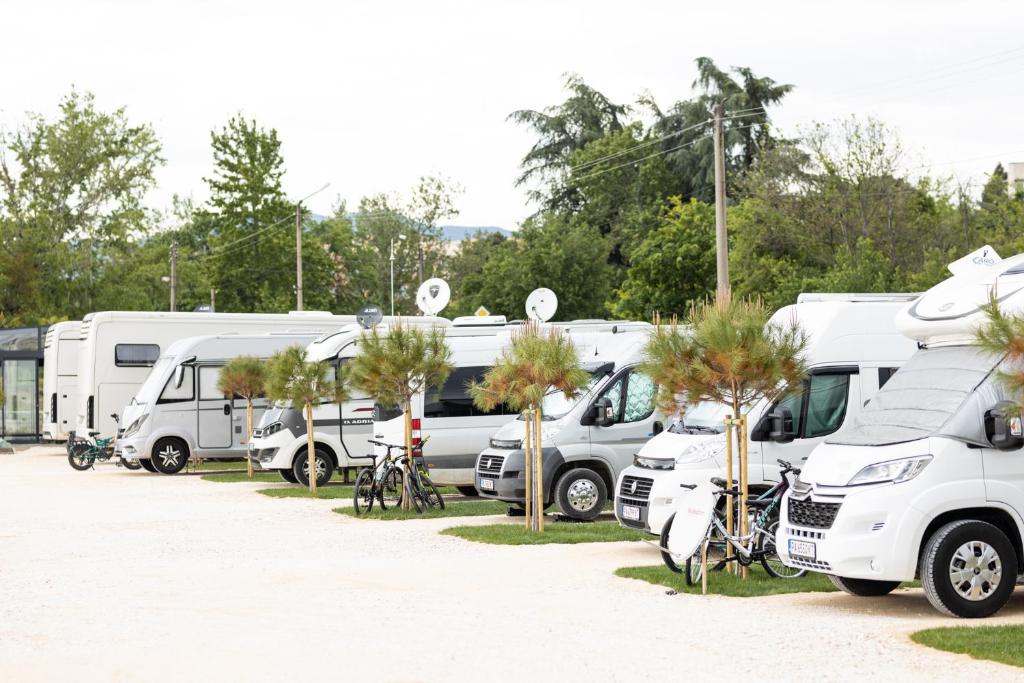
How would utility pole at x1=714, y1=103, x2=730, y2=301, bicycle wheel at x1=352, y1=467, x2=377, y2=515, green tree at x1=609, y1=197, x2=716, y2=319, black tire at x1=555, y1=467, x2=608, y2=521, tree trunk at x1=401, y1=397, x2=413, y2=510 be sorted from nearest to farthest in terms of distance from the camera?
black tire at x1=555, y1=467, x2=608, y2=521 → tree trunk at x1=401, y1=397, x2=413, y2=510 → bicycle wheel at x1=352, y1=467, x2=377, y2=515 → utility pole at x1=714, y1=103, x2=730, y2=301 → green tree at x1=609, y1=197, x2=716, y2=319

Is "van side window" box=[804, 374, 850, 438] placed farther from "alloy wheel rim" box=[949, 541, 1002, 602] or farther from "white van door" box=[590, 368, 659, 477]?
"white van door" box=[590, 368, 659, 477]

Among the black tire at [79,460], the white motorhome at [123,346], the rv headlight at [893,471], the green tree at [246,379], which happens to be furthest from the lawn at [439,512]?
the white motorhome at [123,346]

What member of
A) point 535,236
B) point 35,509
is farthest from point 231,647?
point 535,236

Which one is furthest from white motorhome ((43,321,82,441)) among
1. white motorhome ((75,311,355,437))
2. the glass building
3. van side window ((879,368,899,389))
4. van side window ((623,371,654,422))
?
van side window ((879,368,899,389))

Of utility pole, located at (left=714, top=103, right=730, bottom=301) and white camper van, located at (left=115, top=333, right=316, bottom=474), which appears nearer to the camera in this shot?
utility pole, located at (left=714, top=103, right=730, bottom=301)

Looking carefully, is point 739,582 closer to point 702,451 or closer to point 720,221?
point 702,451

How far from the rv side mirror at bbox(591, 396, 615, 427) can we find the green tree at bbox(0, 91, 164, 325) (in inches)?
1623

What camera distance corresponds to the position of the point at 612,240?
64.9 metres

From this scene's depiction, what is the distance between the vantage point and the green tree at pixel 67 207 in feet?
187

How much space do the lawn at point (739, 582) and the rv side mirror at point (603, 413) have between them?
5.55 m

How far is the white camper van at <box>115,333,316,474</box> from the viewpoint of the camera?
3084cm

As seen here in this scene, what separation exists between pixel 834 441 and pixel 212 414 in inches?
835

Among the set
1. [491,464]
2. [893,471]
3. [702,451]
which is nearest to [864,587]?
[893,471]

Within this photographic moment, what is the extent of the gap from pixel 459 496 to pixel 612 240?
137 feet
